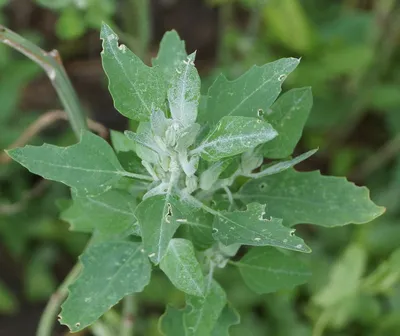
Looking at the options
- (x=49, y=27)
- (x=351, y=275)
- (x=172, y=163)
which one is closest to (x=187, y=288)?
(x=172, y=163)

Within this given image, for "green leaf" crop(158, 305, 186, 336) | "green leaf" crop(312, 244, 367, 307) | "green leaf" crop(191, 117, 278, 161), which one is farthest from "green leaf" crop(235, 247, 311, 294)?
"green leaf" crop(312, 244, 367, 307)

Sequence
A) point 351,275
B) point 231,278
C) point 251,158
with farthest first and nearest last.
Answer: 1. point 231,278
2. point 351,275
3. point 251,158

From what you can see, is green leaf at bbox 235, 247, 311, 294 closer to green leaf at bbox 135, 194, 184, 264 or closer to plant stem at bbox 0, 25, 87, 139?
green leaf at bbox 135, 194, 184, 264

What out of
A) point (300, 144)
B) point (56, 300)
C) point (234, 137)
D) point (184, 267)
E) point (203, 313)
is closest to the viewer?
point (234, 137)

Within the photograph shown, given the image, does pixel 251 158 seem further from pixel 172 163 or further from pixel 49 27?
pixel 49 27

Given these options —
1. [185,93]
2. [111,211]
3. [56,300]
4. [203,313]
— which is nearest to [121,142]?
[111,211]

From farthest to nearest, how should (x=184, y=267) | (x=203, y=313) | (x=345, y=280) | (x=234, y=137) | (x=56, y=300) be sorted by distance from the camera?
(x=345, y=280)
(x=56, y=300)
(x=203, y=313)
(x=184, y=267)
(x=234, y=137)

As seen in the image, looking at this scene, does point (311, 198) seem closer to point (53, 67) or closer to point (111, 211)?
point (111, 211)
